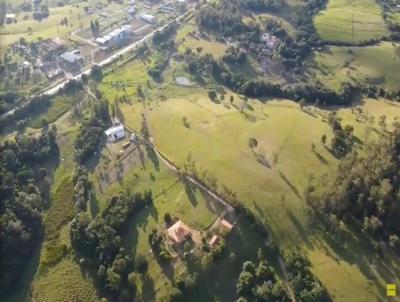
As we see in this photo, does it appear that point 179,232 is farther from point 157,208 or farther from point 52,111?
point 52,111

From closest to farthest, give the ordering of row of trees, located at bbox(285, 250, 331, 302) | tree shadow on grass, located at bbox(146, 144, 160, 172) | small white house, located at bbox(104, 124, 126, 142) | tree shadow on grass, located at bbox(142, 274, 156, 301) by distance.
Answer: row of trees, located at bbox(285, 250, 331, 302), tree shadow on grass, located at bbox(142, 274, 156, 301), tree shadow on grass, located at bbox(146, 144, 160, 172), small white house, located at bbox(104, 124, 126, 142)

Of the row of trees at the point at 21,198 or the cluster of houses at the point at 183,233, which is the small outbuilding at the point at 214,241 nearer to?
the cluster of houses at the point at 183,233

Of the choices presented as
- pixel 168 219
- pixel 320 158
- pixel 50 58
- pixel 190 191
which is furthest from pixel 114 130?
pixel 50 58

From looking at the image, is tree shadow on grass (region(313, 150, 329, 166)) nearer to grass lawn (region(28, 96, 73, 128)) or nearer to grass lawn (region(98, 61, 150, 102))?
grass lawn (region(98, 61, 150, 102))

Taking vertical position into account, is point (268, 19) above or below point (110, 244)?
above

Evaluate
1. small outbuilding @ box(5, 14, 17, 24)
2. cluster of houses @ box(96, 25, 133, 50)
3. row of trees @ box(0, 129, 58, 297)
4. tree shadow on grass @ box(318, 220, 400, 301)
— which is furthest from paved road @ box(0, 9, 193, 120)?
tree shadow on grass @ box(318, 220, 400, 301)

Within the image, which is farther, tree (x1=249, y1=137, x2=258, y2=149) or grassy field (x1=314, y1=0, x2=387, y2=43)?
grassy field (x1=314, y1=0, x2=387, y2=43)
